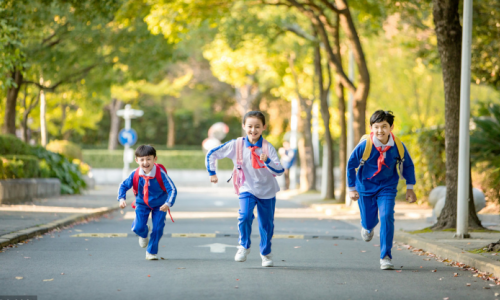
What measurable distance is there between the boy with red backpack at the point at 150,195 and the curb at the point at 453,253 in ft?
11.3

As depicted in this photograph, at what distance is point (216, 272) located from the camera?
25.1 feet

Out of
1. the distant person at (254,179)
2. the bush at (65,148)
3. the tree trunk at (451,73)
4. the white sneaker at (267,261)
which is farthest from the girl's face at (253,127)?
the bush at (65,148)

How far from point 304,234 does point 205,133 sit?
4985cm

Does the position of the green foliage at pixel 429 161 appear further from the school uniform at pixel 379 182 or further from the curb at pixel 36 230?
the school uniform at pixel 379 182

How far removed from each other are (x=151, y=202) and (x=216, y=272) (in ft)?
4.63

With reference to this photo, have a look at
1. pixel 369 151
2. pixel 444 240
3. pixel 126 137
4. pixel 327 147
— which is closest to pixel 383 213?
pixel 369 151

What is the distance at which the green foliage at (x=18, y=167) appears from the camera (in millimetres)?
17402

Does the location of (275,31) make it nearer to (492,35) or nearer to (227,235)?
(492,35)

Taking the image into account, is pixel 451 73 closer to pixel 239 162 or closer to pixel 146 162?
pixel 239 162

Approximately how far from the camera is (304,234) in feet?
41.7

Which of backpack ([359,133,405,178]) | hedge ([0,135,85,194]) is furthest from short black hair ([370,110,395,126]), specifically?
hedge ([0,135,85,194])

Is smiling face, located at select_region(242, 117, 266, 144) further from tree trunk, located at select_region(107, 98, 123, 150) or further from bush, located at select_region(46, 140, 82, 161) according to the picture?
tree trunk, located at select_region(107, 98, 123, 150)

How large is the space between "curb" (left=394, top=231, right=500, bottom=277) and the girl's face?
2777 millimetres

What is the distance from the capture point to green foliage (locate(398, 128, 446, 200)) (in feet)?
65.1
